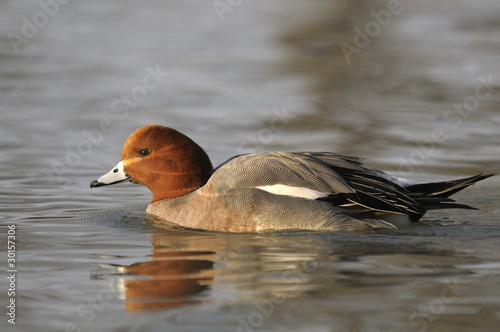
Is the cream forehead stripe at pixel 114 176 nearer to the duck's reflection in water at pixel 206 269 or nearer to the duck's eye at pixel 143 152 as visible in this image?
the duck's eye at pixel 143 152

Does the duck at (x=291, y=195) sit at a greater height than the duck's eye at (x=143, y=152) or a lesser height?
lesser

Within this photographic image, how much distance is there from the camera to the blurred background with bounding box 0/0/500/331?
5.06 m

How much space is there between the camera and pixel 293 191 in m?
6.93

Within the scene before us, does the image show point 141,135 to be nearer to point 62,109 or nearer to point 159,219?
point 159,219

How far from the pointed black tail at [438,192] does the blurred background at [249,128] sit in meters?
0.18

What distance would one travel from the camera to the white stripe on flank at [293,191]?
690cm

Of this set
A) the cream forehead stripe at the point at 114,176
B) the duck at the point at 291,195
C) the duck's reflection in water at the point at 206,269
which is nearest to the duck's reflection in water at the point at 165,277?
the duck's reflection in water at the point at 206,269

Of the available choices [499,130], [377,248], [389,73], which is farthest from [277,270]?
[389,73]

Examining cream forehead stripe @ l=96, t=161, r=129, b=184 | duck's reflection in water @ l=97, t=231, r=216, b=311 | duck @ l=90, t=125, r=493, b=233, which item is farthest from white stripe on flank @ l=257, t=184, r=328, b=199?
cream forehead stripe @ l=96, t=161, r=129, b=184

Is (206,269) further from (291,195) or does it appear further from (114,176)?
(114,176)

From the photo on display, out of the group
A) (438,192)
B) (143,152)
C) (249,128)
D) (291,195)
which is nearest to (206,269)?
(291,195)

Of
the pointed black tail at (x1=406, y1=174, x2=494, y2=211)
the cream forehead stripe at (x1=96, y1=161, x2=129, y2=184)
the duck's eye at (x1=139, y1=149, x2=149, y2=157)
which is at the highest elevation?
the duck's eye at (x1=139, y1=149, x2=149, y2=157)

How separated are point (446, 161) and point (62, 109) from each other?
4514 millimetres

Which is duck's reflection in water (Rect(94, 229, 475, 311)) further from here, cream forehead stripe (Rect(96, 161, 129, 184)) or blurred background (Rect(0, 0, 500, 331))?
cream forehead stripe (Rect(96, 161, 129, 184))
